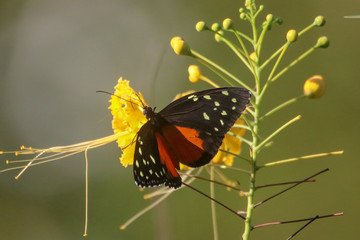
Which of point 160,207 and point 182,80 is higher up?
point 182,80

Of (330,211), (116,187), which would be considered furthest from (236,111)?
(116,187)

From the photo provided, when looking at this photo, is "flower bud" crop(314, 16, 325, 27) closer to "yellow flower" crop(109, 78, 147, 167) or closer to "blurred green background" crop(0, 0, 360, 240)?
"yellow flower" crop(109, 78, 147, 167)

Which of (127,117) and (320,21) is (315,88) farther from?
(127,117)

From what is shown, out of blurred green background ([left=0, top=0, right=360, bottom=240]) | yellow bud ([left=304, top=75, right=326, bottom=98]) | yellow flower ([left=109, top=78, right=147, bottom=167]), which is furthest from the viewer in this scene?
blurred green background ([left=0, top=0, right=360, bottom=240])

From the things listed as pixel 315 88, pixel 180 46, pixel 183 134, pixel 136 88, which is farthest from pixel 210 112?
pixel 136 88

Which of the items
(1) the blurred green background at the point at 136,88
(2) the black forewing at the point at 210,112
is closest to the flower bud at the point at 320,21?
(2) the black forewing at the point at 210,112

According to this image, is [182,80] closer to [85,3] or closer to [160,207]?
[85,3]

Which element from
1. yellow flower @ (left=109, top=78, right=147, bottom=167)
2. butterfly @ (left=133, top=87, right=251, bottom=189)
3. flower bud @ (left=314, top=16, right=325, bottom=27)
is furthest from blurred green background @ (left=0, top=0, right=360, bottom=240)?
flower bud @ (left=314, top=16, right=325, bottom=27)
